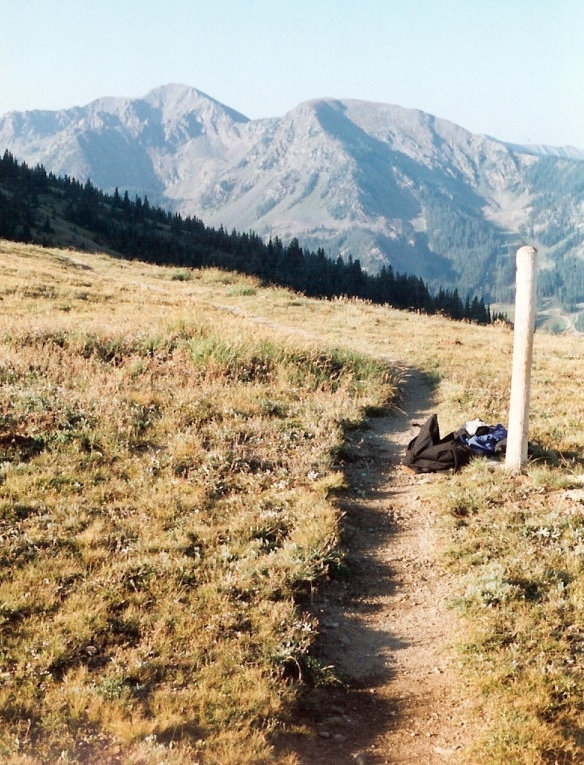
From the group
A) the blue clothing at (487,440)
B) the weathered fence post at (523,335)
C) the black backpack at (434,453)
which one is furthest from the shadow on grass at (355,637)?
the weathered fence post at (523,335)

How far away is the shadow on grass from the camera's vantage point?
5199 millimetres

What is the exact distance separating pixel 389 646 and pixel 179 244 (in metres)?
138

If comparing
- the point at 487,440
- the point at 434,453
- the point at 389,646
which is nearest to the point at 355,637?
the point at 389,646

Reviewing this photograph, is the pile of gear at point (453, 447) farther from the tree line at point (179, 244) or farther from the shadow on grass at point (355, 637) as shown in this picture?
the tree line at point (179, 244)

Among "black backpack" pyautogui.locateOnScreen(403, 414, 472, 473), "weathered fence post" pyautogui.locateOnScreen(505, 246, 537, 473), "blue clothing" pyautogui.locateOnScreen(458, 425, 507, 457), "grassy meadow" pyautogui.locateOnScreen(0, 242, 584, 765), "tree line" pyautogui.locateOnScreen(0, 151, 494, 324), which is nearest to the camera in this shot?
"grassy meadow" pyautogui.locateOnScreen(0, 242, 584, 765)

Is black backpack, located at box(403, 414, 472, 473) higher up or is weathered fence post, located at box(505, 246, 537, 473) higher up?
weathered fence post, located at box(505, 246, 537, 473)

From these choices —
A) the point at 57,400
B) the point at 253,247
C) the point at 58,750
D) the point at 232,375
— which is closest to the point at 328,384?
the point at 232,375

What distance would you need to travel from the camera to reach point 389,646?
21.1ft

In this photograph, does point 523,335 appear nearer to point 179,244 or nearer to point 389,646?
point 389,646

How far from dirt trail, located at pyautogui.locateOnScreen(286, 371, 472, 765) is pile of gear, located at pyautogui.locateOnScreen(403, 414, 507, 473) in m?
0.41

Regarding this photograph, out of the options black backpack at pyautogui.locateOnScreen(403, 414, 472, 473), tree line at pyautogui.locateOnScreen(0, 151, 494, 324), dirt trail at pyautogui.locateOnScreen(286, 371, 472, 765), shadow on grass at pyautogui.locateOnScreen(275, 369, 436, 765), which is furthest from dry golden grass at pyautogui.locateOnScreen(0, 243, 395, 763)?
tree line at pyautogui.locateOnScreen(0, 151, 494, 324)

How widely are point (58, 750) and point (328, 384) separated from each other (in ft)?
34.7

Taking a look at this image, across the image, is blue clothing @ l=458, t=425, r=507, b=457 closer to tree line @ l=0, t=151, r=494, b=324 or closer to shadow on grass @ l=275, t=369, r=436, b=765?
shadow on grass @ l=275, t=369, r=436, b=765

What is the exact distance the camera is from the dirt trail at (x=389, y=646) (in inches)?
Result: 203
